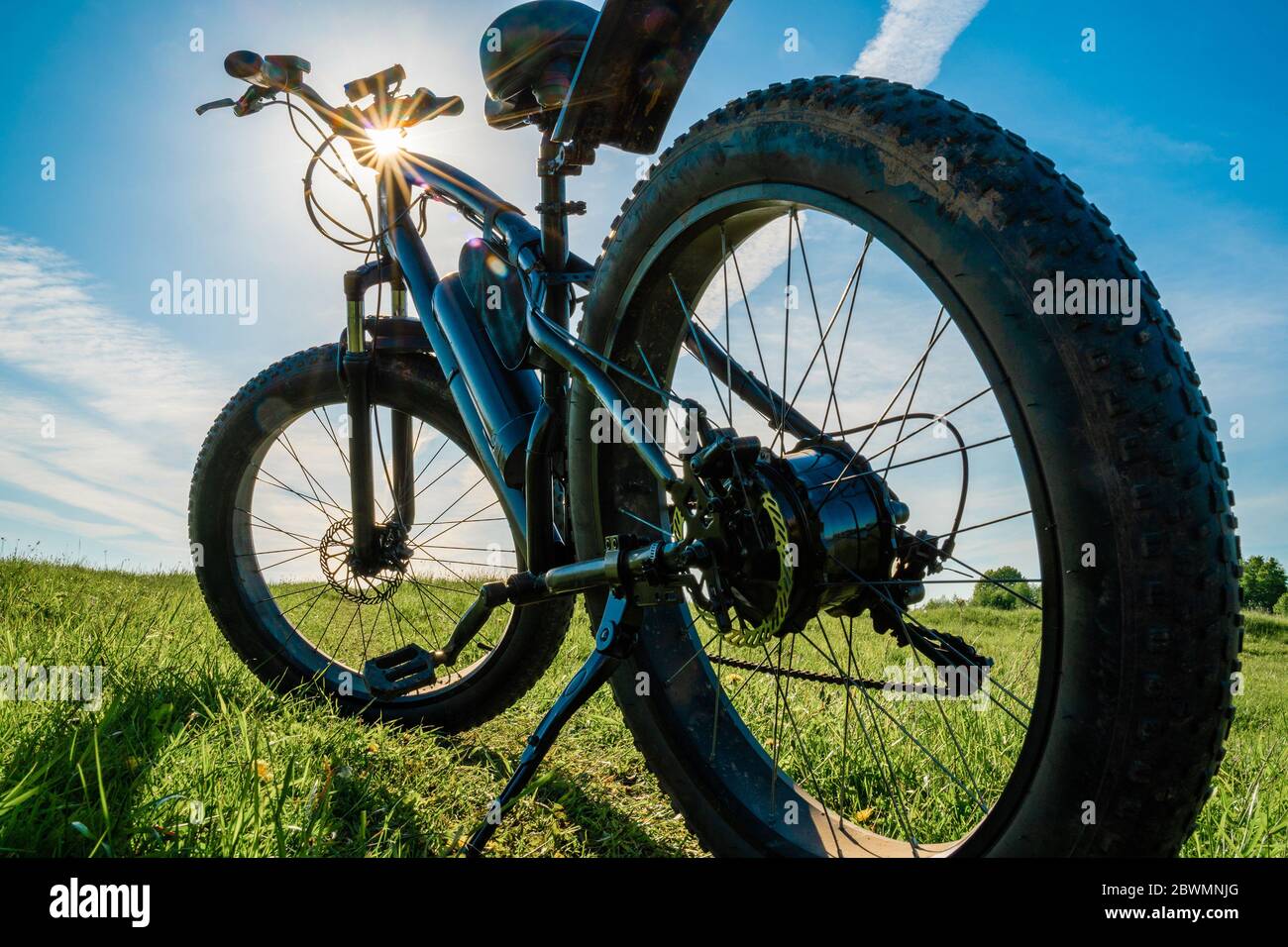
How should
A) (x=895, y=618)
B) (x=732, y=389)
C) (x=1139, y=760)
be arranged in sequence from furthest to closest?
1. (x=732, y=389)
2. (x=895, y=618)
3. (x=1139, y=760)

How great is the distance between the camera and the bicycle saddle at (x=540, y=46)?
2.06 meters

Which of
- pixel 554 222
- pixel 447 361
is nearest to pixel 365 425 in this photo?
pixel 447 361

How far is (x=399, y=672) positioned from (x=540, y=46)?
6.04 feet

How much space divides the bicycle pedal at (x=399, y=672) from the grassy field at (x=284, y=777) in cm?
13

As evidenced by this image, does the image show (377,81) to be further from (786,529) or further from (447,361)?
(786,529)

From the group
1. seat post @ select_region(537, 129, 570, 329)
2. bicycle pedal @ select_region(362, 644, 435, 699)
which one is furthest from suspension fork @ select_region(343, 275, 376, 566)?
seat post @ select_region(537, 129, 570, 329)

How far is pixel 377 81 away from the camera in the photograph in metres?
2.74

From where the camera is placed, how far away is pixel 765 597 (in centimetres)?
156

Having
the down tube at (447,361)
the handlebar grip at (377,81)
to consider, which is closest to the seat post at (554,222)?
the down tube at (447,361)

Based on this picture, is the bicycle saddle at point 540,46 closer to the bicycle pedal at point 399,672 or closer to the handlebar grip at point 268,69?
the handlebar grip at point 268,69

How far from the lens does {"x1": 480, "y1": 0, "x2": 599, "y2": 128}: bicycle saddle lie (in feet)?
6.77

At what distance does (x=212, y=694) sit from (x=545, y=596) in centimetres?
135
